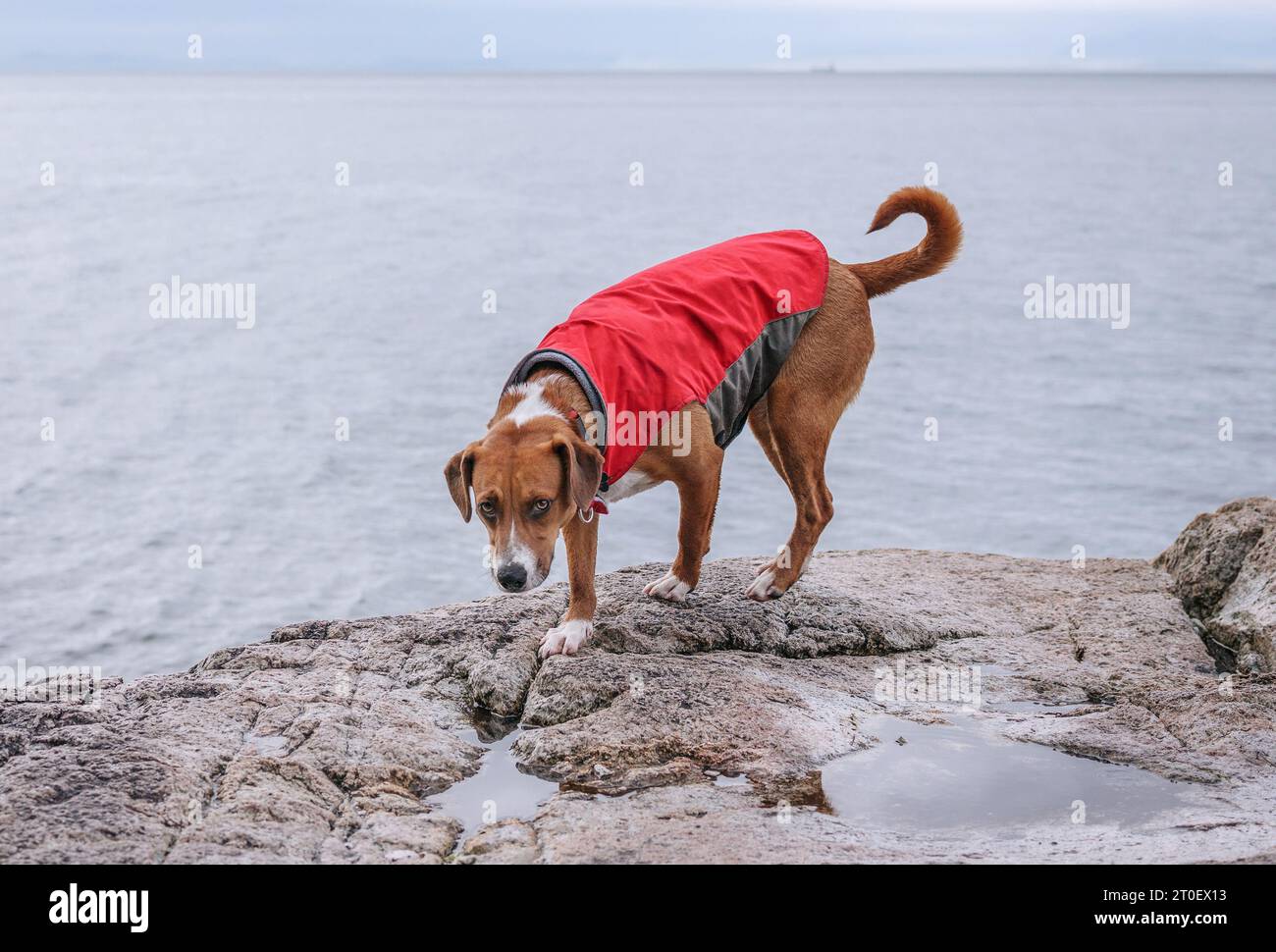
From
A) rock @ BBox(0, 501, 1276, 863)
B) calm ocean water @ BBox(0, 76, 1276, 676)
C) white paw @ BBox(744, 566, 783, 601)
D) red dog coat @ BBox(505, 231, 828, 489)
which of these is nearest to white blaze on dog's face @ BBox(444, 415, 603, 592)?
red dog coat @ BBox(505, 231, 828, 489)

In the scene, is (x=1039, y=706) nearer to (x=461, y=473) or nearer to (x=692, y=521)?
(x=692, y=521)

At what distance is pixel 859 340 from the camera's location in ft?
23.3

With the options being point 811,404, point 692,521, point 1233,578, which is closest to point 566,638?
point 692,521

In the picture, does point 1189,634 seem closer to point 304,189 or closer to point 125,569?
point 125,569

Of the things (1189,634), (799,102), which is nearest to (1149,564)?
(1189,634)

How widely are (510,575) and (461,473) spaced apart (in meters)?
0.56

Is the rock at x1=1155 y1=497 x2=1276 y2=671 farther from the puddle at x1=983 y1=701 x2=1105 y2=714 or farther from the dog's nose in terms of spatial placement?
the dog's nose

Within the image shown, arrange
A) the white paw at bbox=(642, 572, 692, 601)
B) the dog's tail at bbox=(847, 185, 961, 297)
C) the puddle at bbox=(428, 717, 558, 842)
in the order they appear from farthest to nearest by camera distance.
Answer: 1. the dog's tail at bbox=(847, 185, 961, 297)
2. the white paw at bbox=(642, 572, 692, 601)
3. the puddle at bbox=(428, 717, 558, 842)

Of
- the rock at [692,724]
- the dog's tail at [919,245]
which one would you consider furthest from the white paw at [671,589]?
the dog's tail at [919,245]

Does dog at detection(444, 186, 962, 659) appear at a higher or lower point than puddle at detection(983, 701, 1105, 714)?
higher

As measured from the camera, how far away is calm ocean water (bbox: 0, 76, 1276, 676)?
52.2 ft

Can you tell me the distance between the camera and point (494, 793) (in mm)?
5066

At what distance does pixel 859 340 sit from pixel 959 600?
1.61m

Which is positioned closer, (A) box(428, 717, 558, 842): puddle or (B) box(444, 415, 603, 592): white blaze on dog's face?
(A) box(428, 717, 558, 842): puddle
